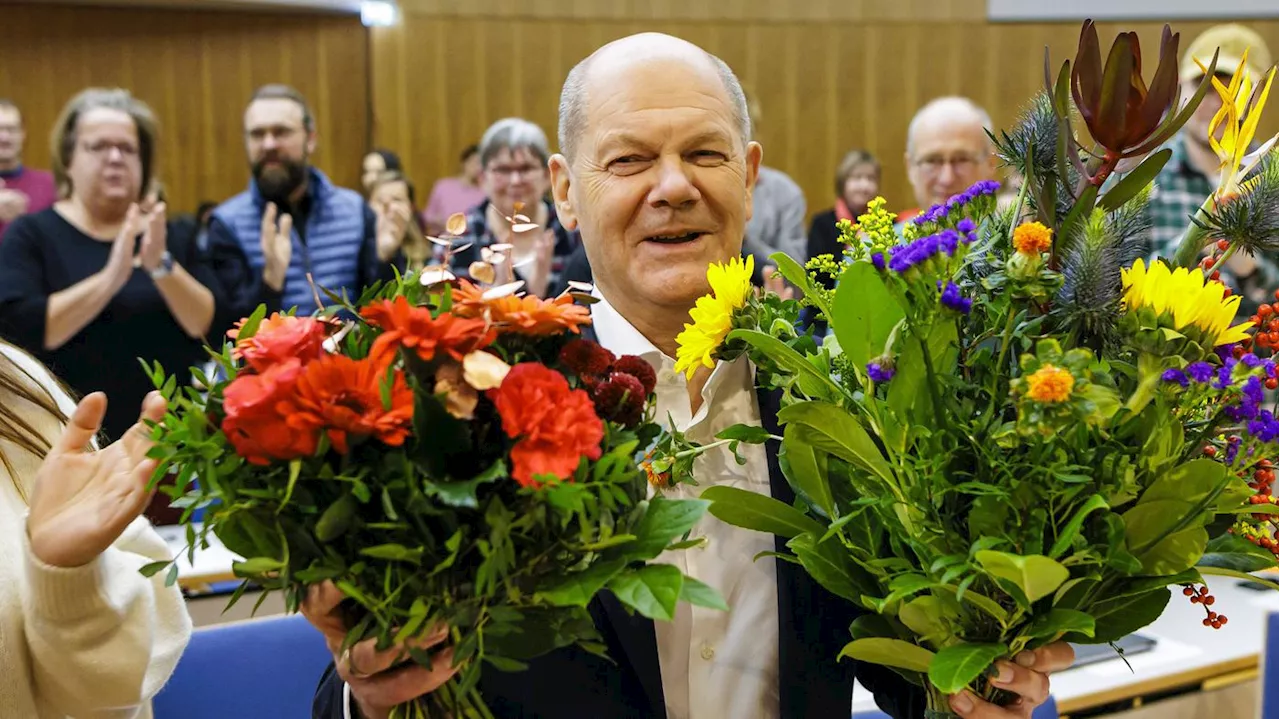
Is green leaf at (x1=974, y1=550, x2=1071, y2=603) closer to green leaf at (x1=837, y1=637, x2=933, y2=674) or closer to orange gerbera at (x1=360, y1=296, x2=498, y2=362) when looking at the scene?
green leaf at (x1=837, y1=637, x2=933, y2=674)

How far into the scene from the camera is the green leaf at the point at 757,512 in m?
1.26

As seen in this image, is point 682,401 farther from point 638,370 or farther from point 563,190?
point 638,370

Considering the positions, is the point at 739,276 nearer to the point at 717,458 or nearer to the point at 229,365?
the point at 717,458

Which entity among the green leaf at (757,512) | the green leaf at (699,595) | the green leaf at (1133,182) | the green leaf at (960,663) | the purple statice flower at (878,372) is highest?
the green leaf at (1133,182)

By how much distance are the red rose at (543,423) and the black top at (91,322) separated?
2.79m

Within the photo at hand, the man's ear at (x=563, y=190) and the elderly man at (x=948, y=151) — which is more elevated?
the elderly man at (x=948, y=151)

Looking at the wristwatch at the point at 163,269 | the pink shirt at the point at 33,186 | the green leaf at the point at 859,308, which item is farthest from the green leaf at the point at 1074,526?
the pink shirt at the point at 33,186

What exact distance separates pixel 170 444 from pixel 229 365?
9 cm

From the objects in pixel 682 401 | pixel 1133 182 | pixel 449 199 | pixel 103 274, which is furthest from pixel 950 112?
pixel 449 199

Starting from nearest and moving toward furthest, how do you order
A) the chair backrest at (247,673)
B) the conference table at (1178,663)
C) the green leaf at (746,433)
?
the green leaf at (746,433) → the chair backrest at (247,673) → the conference table at (1178,663)

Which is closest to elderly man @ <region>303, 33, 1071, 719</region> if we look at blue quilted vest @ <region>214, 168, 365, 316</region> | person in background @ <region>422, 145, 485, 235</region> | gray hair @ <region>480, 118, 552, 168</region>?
blue quilted vest @ <region>214, 168, 365, 316</region>

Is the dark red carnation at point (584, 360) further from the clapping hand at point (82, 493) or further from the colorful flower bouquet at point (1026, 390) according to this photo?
the clapping hand at point (82, 493)

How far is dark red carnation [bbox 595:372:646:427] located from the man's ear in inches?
25.2

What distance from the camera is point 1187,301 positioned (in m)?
1.10
